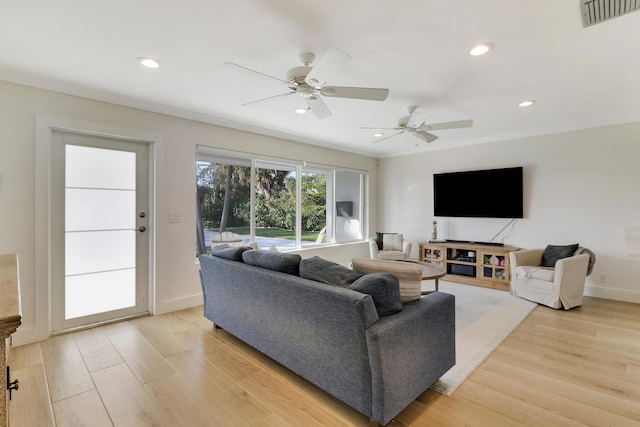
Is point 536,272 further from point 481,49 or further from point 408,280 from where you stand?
point 481,49

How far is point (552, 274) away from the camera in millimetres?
3818

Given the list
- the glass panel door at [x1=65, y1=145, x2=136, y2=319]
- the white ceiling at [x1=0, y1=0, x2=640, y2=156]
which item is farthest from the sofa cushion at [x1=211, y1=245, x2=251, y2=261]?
the white ceiling at [x1=0, y1=0, x2=640, y2=156]

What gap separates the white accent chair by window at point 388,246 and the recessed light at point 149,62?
409 centimetres

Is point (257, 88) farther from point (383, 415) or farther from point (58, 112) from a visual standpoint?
point (383, 415)

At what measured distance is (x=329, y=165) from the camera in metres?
5.73

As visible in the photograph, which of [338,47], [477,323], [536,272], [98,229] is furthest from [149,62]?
[536,272]

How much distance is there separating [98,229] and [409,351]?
3398mm

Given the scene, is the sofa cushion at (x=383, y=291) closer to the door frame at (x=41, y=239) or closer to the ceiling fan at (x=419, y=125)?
the ceiling fan at (x=419, y=125)

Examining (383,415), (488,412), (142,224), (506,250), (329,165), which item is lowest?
(488,412)

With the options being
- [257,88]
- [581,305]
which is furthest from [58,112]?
[581,305]

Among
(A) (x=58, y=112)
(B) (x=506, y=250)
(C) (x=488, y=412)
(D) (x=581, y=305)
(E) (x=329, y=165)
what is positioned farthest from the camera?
(E) (x=329, y=165)

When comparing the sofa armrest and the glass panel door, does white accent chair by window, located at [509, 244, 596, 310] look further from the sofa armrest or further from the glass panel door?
the glass panel door

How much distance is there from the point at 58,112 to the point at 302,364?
3300 mm

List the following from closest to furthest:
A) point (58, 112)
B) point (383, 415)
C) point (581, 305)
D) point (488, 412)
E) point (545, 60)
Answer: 1. point (383, 415)
2. point (488, 412)
3. point (545, 60)
4. point (58, 112)
5. point (581, 305)
